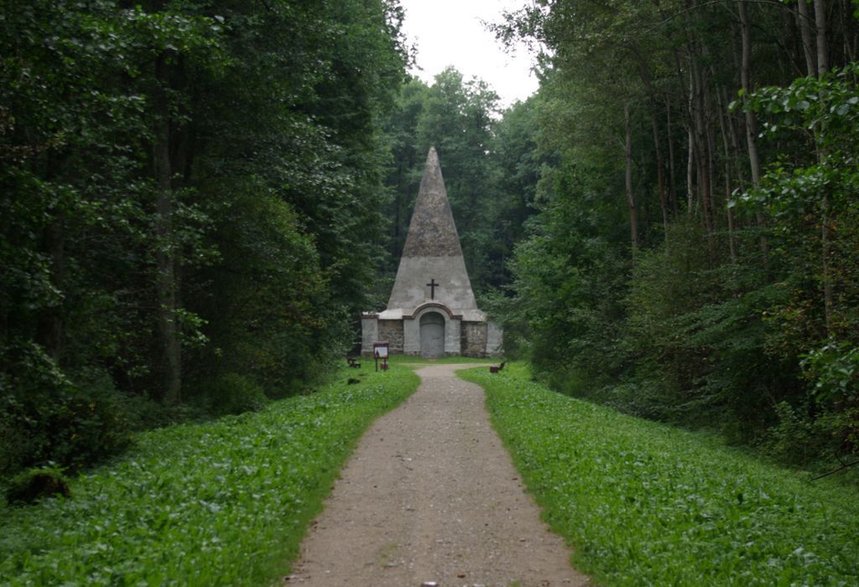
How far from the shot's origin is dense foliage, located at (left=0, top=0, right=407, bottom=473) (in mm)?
7941

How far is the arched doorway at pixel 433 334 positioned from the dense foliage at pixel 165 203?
1733cm

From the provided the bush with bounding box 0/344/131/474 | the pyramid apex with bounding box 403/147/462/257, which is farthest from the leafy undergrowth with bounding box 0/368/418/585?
the pyramid apex with bounding box 403/147/462/257

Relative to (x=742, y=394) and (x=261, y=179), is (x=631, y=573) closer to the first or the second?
(x=742, y=394)

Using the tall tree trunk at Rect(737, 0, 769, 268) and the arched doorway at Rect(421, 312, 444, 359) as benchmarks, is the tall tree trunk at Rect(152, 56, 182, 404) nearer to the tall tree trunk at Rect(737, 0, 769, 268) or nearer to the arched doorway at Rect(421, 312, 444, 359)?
the tall tree trunk at Rect(737, 0, 769, 268)

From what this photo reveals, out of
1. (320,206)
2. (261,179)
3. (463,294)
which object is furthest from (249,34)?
(463,294)

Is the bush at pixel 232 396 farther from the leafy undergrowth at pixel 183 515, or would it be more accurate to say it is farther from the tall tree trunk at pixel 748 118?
the tall tree trunk at pixel 748 118

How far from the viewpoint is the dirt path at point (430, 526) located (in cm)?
604

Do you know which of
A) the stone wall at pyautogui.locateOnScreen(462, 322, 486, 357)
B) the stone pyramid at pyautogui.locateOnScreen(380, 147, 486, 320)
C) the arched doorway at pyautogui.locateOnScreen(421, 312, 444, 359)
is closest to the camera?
the arched doorway at pyautogui.locateOnScreen(421, 312, 444, 359)

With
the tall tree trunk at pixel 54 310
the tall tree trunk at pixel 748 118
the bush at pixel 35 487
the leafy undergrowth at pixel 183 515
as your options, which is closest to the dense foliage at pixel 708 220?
the tall tree trunk at pixel 748 118

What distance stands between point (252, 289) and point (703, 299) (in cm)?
942

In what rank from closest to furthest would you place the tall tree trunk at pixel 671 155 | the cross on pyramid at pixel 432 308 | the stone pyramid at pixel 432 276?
the tall tree trunk at pixel 671 155 → the cross on pyramid at pixel 432 308 → the stone pyramid at pixel 432 276

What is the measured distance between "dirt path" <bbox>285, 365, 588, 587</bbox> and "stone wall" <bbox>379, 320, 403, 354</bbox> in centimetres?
2918

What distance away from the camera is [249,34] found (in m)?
14.0

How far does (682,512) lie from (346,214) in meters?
17.9
